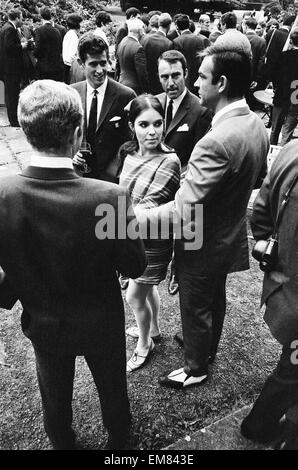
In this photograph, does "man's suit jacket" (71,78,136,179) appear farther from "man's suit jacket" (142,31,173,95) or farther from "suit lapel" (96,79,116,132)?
"man's suit jacket" (142,31,173,95)

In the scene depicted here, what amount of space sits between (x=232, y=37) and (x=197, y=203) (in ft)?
2.87

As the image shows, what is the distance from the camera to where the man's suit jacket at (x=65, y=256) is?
146 centimetres

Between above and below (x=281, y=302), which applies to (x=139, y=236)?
above

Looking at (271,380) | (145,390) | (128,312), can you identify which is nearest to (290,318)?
(271,380)

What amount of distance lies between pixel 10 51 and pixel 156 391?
6999 mm

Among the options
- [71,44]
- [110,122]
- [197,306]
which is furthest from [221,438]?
[71,44]

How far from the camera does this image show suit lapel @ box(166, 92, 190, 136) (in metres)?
3.21

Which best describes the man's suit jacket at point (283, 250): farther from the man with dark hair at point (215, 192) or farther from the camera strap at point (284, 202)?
the man with dark hair at point (215, 192)

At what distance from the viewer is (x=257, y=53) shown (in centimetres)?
734

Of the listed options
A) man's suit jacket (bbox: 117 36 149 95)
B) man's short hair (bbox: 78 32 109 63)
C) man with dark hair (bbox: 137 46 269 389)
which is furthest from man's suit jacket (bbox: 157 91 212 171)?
man's suit jacket (bbox: 117 36 149 95)

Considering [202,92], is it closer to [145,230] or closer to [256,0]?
[145,230]

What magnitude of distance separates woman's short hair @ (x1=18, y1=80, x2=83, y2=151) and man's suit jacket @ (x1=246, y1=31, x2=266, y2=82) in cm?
673

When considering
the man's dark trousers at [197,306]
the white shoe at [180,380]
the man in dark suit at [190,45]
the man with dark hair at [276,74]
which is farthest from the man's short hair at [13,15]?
the white shoe at [180,380]

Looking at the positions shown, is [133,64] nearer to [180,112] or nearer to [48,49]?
[48,49]
